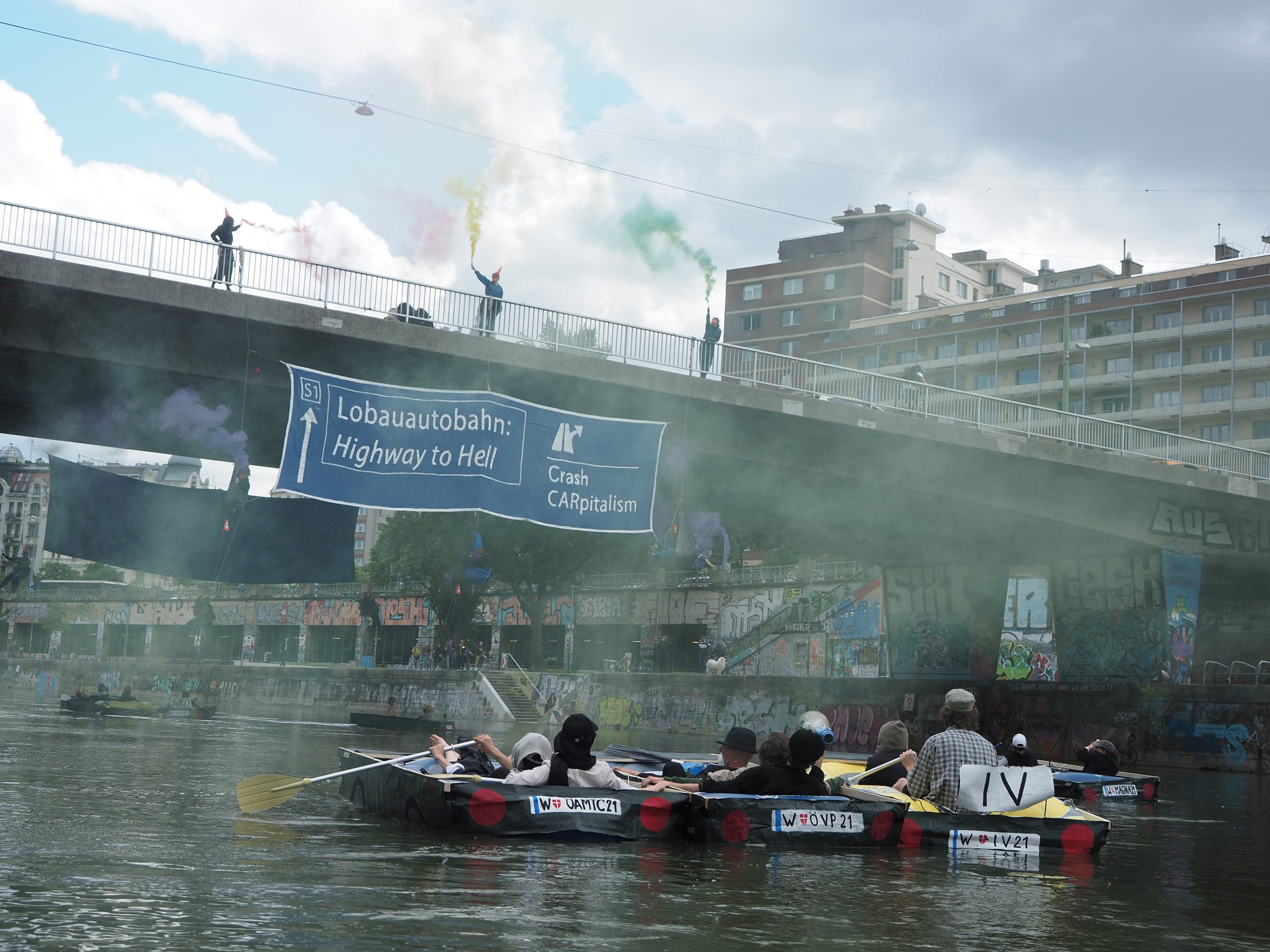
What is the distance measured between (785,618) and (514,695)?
1334 centimetres

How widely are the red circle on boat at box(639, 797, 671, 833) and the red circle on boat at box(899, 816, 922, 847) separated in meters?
2.54

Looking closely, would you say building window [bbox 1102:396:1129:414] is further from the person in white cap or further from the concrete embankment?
the person in white cap

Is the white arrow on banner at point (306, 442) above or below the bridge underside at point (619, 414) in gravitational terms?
below

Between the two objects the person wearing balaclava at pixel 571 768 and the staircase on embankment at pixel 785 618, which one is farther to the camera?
the staircase on embankment at pixel 785 618

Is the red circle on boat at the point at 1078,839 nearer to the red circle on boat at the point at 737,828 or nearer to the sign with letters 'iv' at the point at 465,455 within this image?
the red circle on boat at the point at 737,828

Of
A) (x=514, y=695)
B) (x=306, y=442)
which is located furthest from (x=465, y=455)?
(x=514, y=695)

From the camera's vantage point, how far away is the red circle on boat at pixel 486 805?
44.1 ft

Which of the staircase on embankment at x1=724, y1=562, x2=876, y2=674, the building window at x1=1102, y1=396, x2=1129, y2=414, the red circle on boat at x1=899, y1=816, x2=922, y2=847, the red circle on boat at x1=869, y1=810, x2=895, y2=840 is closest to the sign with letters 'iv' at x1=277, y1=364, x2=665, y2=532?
the red circle on boat at x1=869, y1=810, x2=895, y2=840

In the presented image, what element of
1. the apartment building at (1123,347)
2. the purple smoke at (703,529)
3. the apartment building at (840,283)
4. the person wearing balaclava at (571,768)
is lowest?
the person wearing balaclava at (571,768)

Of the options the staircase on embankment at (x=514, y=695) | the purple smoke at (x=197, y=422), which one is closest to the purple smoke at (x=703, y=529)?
the purple smoke at (x=197, y=422)

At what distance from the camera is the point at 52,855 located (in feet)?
36.6

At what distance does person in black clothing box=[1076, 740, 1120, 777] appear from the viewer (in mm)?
25438

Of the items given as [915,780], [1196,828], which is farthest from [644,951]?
[1196,828]

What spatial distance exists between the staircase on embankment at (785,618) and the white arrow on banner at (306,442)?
40321 mm
